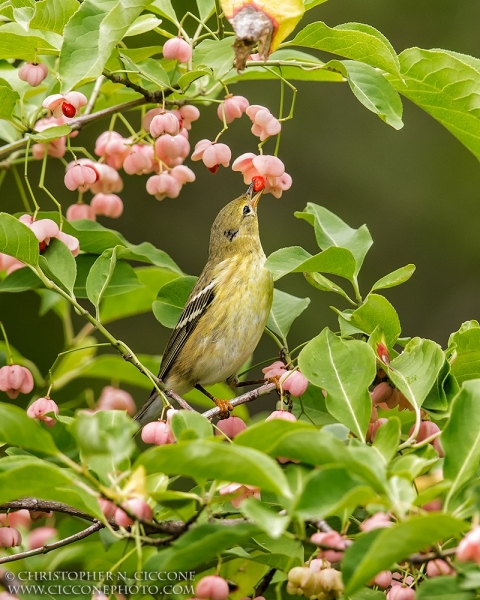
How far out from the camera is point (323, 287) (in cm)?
218

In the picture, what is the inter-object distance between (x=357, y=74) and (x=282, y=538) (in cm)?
118

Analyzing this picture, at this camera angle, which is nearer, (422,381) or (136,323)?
(422,381)

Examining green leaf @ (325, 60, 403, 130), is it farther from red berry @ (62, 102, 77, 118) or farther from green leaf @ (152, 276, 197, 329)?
green leaf @ (152, 276, 197, 329)

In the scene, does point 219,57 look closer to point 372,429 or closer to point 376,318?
point 376,318

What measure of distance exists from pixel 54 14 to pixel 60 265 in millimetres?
652

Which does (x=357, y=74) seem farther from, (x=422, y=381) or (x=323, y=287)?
(x=422, y=381)

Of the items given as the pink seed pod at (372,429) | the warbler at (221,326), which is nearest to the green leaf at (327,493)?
the pink seed pod at (372,429)

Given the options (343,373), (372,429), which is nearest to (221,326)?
(372,429)

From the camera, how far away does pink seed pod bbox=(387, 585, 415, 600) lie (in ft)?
5.07

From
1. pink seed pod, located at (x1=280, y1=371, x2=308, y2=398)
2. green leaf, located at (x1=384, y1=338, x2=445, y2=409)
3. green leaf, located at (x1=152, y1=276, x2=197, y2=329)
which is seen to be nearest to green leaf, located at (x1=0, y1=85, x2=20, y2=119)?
green leaf, located at (x1=152, y1=276, x2=197, y2=329)

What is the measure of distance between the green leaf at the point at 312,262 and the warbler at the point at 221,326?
4.01 feet

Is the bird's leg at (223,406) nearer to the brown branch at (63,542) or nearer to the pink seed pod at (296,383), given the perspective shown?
the pink seed pod at (296,383)

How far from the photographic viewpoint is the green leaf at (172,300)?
8.46ft

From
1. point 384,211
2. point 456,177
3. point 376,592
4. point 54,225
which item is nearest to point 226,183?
point 384,211
